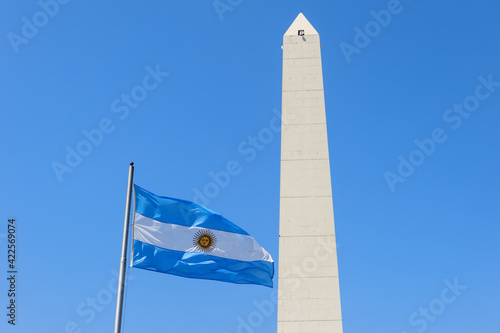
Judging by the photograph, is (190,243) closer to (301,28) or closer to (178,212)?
(178,212)

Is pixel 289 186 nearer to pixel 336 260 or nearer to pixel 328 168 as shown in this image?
pixel 328 168

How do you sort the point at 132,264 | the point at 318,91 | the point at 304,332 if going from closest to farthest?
the point at 132,264 < the point at 304,332 < the point at 318,91

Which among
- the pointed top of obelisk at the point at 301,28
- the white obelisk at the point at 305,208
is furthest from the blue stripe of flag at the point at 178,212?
the pointed top of obelisk at the point at 301,28

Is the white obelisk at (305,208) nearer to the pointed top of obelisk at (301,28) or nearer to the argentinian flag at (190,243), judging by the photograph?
the pointed top of obelisk at (301,28)

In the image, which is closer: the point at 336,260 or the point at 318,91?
the point at 336,260

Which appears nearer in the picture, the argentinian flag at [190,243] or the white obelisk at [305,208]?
the argentinian flag at [190,243]

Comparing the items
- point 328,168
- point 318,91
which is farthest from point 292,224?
point 318,91

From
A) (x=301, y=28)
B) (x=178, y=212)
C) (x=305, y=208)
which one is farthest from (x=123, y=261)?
(x=301, y=28)
